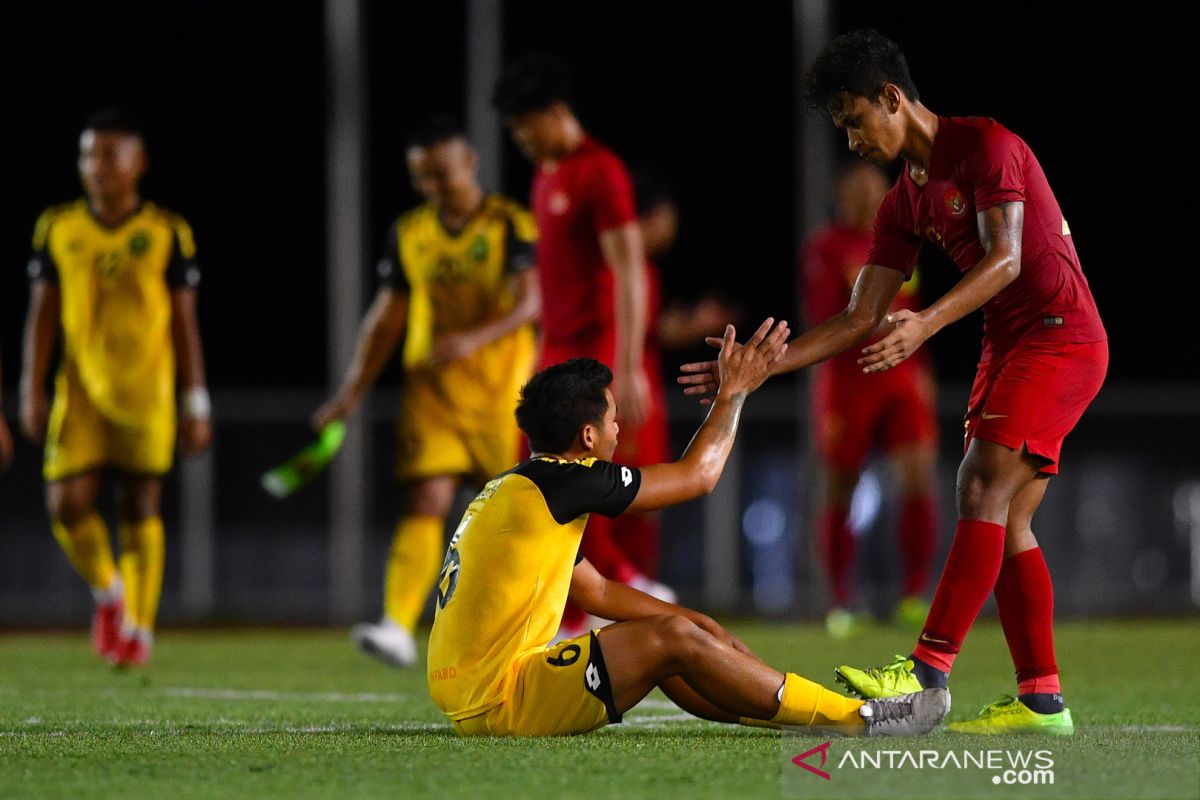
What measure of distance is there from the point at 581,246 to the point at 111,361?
7.52ft

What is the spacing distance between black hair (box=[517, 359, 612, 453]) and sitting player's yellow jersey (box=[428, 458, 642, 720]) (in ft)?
0.30

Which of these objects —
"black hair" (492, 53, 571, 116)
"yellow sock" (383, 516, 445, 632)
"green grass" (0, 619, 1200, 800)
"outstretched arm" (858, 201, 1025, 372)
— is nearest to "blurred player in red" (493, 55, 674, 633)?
"black hair" (492, 53, 571, 116)

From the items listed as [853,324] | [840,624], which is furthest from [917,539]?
[853,324]

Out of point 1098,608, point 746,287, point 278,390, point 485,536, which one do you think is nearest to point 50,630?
point 1098,608

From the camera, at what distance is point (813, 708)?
478 cm

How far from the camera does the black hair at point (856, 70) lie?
522 centimetres

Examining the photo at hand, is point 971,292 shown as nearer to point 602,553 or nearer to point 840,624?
point 602,553

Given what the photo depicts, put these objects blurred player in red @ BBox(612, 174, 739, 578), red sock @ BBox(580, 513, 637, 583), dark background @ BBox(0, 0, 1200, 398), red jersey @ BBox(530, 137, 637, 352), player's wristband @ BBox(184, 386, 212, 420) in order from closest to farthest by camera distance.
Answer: red jersey @ BBox(530, 137, 637, 352) → red sock @ BBox(580, 513, 637, 583) → player's wristband @ BBox(184, 386, 212, 420) → blurred player in red @ BBox(612, 174, 739, 578) → dark background @ BBox(0, 0, 1200, 398)

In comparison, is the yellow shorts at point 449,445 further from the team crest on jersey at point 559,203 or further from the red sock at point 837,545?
the red sock at point 837,545

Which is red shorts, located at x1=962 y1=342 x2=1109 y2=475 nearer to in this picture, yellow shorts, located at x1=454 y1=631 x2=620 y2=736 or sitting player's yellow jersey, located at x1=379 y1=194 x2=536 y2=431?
yellow shorts, located at x1=454 y1=631 x2=620 y2=736

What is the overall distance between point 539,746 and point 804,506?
34.7 feet

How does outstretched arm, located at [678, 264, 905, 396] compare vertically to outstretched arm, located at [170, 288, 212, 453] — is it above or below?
above

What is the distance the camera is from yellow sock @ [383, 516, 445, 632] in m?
8.56

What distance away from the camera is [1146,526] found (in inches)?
610
